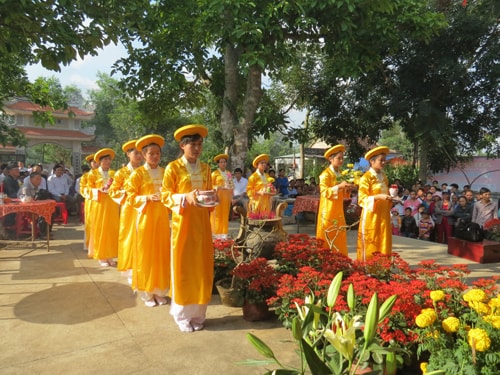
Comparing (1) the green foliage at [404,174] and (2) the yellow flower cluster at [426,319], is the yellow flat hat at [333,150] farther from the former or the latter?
(1) the green foliage at [404,174]

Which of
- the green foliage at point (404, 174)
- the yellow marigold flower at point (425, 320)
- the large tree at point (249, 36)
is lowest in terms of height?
the yellow marigold flower at point (425, 320)

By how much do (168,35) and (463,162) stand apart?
11.7m

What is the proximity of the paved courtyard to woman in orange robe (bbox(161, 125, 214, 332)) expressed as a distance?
22 centimetres

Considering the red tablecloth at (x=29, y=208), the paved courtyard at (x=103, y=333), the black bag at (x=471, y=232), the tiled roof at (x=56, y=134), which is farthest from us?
the tiled roof at (x=56, y=134)

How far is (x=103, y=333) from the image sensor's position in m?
3.65

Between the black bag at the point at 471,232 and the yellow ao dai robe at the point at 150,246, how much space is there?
529 centimetres

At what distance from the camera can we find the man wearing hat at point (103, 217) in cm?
623

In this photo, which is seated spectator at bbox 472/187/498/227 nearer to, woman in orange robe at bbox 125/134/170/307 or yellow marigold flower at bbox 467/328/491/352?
woman in orange robe at bbox 125/134/170/307

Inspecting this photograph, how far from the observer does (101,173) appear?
6.59 m

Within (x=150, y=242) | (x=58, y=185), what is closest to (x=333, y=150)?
(x=150, y=242)

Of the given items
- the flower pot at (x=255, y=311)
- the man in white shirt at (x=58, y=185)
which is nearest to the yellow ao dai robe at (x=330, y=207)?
the flower pot at (x=255, y=311)

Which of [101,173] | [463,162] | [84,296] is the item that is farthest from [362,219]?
[463,162]

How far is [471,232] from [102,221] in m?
6.22

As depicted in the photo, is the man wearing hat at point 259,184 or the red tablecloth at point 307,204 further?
the red tablecloth at point 307,204
